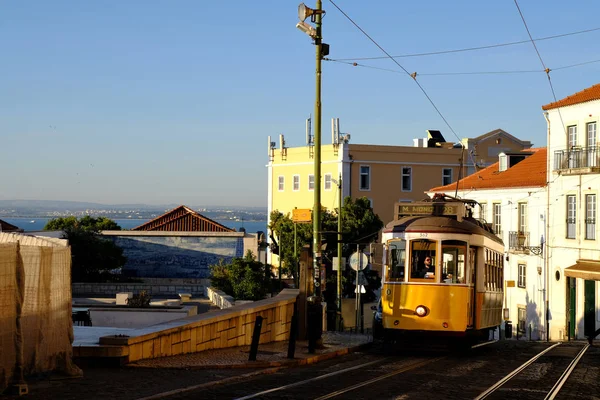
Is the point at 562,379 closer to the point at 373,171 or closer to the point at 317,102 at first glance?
the point at 317,102

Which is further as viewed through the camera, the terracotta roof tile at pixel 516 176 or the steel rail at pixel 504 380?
the terracotta roof tile at pixel 516 176

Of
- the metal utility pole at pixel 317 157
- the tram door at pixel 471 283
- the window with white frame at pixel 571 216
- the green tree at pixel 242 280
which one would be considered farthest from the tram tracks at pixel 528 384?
the window with white frame at pixel 571 216

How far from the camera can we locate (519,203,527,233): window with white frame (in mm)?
53416

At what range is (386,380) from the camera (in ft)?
51.9

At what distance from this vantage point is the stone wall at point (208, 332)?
1572 cm

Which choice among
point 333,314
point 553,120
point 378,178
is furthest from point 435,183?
point 333,314

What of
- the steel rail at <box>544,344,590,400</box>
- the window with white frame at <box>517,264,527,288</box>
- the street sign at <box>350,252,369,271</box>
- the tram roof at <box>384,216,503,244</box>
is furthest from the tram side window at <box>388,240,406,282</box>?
the window with white frame at <box>517,264,527,288</box>

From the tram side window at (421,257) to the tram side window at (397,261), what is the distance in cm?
21

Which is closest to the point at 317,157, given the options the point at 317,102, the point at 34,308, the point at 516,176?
the point at 317,102

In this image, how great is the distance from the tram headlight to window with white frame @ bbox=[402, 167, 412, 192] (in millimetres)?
56352

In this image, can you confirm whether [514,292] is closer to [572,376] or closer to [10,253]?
[572,376]

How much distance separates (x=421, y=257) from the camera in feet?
69.6

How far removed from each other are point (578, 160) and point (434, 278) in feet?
95.0

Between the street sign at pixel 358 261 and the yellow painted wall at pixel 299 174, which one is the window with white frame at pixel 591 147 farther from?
the yellow painted wall at pixel 299 174
